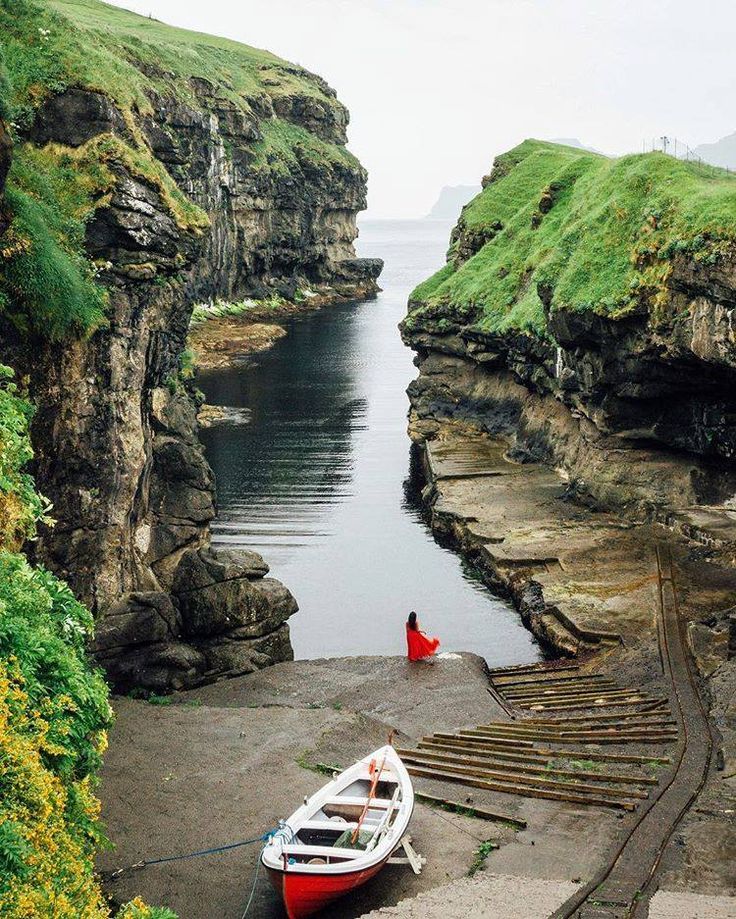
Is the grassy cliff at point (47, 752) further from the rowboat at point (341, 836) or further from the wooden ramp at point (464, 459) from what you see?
the wooden ramp at point (464, 459)

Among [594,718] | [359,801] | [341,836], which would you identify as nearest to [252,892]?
[341,836]

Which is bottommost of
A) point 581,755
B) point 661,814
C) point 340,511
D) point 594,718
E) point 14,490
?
Answer: point 340,511

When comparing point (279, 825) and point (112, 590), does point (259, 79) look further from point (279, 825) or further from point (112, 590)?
point (279, 825)

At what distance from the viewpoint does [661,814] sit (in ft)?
88.6

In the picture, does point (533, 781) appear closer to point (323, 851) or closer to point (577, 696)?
point (323, 851)

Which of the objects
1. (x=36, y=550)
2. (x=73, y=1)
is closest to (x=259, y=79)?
(x=73, y=1)

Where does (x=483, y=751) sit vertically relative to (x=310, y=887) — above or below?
below

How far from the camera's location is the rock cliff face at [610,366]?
159 feet

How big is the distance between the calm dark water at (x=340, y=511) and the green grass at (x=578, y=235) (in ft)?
39.1

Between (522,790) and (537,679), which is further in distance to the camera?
(537,679)

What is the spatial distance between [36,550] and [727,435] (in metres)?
31.4

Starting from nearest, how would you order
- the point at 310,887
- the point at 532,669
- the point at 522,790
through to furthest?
1. the point at 310,887
2. the point at 522,790
3. the point at 532,669

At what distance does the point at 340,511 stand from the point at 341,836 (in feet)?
136

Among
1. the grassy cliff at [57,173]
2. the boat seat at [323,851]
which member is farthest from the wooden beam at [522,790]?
the grassy cliff at [57,173]
